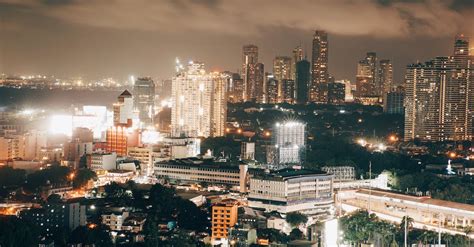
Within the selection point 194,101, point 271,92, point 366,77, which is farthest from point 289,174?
point 366,77

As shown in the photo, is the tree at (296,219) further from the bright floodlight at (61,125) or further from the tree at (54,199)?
the bright floodlight at (61,125)

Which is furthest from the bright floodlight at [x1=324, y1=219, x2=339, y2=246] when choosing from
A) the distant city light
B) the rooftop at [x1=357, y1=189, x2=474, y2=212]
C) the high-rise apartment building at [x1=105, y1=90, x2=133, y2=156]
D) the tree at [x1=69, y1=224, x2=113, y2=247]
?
the distant city light

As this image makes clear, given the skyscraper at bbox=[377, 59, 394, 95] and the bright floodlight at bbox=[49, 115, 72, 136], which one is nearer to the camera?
the bright floodlight at bbox=[49, 115, 72, 136]

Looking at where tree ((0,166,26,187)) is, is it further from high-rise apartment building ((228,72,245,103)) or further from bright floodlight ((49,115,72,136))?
high-rise apartment building ((228,72,245,103))

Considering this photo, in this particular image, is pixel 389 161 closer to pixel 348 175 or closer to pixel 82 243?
pixel 348 175

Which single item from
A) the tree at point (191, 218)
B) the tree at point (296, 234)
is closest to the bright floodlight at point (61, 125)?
the tree at point (191, 218)

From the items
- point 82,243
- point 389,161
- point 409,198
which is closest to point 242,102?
point 389,161
